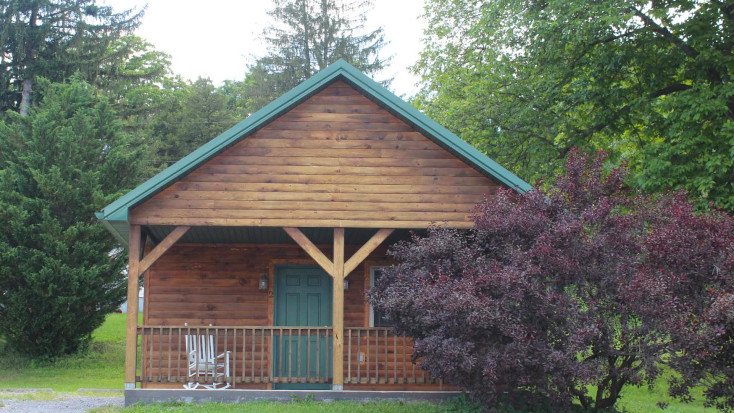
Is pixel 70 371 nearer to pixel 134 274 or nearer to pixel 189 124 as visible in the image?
pixel 134 274

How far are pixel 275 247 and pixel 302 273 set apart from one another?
64 centimetres

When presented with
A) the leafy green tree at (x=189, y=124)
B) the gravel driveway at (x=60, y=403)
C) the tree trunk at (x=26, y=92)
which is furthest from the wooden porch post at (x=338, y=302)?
the leafy green tree at (x=189, y=124)

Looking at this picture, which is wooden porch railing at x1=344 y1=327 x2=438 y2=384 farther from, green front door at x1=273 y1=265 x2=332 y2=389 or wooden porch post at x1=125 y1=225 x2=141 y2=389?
wooden porch post at x1=125 y1=225 x2=141 y2=389

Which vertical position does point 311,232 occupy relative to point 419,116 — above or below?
below

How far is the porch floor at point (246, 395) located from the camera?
403 inches

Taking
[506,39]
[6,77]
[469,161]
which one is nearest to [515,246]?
[469,161]

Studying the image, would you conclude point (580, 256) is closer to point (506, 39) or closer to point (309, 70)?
point (506, 39)

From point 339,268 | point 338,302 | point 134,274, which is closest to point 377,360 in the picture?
point 338,302

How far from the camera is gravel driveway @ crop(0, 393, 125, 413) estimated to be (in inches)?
411

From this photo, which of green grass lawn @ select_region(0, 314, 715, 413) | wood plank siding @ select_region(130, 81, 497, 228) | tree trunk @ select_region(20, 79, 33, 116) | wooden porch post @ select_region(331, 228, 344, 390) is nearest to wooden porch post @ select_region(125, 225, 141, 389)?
wood plank siding @ select_region(130, 81, 497, 228)

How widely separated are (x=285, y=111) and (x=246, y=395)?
3929 mm

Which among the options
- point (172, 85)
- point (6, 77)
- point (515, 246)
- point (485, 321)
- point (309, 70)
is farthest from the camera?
point (172, 85)

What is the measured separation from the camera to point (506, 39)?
1678 cm

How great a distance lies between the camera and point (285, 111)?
1059cm
